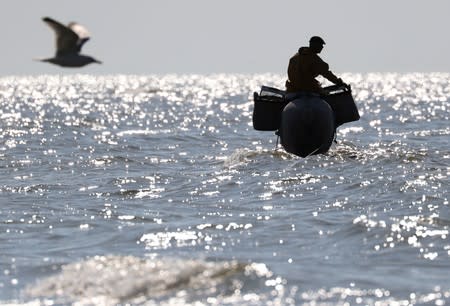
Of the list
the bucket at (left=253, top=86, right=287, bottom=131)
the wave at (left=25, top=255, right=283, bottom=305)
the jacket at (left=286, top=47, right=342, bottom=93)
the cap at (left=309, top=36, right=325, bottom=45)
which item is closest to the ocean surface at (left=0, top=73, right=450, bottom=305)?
the wave at (left=25, top=255, right=283, bottom=305)

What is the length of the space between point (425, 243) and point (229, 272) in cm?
279

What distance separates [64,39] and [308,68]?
5.88 metres

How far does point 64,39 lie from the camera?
1650 centimetres

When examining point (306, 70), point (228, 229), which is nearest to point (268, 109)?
point (306, 70)

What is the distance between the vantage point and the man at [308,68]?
68.9 ft

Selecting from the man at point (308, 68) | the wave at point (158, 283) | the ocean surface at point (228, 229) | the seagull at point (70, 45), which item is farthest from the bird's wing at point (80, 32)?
the man at point (308, 68)

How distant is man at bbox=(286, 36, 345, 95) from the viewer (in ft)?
68.9

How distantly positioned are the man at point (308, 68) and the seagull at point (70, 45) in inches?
216

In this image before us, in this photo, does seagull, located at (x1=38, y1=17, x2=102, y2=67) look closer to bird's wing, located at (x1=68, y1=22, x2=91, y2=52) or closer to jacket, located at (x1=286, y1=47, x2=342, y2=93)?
bird's wing, located at (x1=68, y1=22, x2=91, y2=52)

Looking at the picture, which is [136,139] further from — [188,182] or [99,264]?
[99,264]

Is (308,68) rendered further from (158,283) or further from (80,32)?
(158,283)

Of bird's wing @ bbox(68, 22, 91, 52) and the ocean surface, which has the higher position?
bird's wing @ bbox(68, 22, 91, 52)

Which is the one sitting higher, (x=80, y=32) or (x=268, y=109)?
(x=80, y=32)

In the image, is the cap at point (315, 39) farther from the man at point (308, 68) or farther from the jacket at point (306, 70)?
the jacket at point (306, 70)
